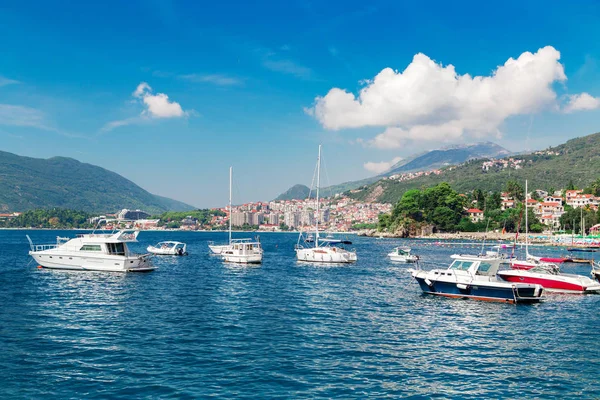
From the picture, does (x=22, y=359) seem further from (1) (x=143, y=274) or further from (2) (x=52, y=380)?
(1) (x=143, y=274)

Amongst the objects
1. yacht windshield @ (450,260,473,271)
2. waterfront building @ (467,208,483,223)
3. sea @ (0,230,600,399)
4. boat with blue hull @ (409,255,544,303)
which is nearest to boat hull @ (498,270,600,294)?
sea @ (0,230,600,399)

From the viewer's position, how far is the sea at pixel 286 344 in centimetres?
1642

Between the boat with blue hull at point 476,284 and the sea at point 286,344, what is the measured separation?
1057 millimetres

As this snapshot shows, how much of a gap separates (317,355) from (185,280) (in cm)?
2858

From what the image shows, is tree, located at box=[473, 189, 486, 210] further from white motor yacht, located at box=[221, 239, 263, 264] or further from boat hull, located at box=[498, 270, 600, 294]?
boat hull, located at box=[498, 270, 600, 294]

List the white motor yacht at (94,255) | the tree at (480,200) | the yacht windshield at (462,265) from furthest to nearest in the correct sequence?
the tree at (480,200)
the white motor yacht at (94,255)
the yacht windshield at (462,265)

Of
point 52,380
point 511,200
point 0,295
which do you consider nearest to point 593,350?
point 52,380

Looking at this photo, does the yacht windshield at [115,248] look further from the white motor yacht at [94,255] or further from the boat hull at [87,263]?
the boat hull at [87,263]

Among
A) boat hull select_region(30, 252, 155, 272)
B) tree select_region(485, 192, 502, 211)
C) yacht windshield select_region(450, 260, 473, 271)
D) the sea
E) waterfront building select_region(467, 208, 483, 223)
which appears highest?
tree select_region(485, 192, 502, 211)

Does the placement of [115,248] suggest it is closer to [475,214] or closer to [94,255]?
[94,255]

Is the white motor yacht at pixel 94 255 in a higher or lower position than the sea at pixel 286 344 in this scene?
higher

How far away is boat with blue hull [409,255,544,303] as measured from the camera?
34.1 meters

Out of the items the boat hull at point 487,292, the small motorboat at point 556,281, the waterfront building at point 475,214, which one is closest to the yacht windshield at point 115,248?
the boat hull at point 487,292

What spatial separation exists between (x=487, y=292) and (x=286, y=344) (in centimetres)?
1896
